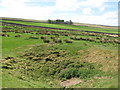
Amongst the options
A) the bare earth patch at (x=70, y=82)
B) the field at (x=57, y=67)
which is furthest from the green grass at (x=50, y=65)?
the bare earth patch at (x=70, y=82)

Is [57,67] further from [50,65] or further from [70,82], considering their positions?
[70,82]

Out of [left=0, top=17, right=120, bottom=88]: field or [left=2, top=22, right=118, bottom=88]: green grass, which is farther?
[left=0, top=17, right=120, bottom=88]: field

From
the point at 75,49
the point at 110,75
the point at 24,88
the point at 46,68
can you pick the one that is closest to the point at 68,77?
the point at 46,68

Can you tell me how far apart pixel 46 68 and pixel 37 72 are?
8.36 feet

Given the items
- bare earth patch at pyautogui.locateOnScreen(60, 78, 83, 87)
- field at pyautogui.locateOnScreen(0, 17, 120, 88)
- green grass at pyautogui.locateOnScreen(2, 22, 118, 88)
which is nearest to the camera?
green grass at pyautogui.locateOnScreen(2, 22, 118, 88)

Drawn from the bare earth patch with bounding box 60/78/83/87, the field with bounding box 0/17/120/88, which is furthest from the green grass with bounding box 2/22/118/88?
the bare earth patch with bounding box 60/78/83/87

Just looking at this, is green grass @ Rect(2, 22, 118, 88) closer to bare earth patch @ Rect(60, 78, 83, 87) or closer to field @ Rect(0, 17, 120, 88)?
field @ Rect(0, 17, 120, 88)

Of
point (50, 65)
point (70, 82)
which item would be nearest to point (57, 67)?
point (50, 65)

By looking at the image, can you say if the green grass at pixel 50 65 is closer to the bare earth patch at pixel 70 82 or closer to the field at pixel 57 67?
the field at pixel 57 67

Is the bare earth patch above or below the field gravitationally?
below

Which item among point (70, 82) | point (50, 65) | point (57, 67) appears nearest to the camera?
point (70, 82)

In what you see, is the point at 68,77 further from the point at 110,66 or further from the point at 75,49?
the point at 75,49

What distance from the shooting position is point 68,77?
32750mm

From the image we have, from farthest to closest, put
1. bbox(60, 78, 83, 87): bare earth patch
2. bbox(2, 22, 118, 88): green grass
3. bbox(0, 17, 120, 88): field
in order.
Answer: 1. bbox(60, 78, 83, 87): bare earth patch
2. bbox(0, 17, 120, 88): field
3. bbox(2, 22, 118, 88): green grass
